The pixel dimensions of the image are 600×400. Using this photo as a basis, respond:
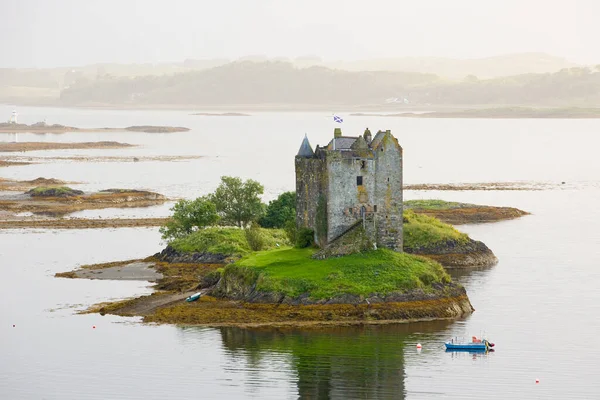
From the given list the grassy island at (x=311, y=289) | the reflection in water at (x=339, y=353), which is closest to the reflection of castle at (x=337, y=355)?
the reflection in water at (x=339, y=353)

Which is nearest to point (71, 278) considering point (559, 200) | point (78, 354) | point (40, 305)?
point (40, 305)

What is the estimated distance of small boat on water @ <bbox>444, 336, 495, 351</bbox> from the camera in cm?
7325

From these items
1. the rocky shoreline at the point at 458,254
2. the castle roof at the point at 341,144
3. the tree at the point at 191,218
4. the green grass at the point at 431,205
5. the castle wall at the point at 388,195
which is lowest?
the rocky shoreline at the point at 458,254

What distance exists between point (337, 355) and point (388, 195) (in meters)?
16.5

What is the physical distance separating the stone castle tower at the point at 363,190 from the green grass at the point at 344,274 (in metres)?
1.85

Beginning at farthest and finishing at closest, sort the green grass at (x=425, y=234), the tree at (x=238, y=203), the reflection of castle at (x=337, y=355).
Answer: the tree at (x=238, y=203), the green grass at (x=425, y=234), the reflection of castle at (x=337, y=355)

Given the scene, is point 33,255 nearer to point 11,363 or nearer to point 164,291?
point 164,291

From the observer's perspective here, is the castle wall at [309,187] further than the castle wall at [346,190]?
Yes

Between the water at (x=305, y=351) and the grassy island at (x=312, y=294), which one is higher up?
the grassy island at (x=312, y=294)

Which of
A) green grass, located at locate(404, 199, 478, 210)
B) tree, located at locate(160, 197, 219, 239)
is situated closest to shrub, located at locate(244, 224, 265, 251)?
tree, located at locate(160, 197, 219, 239)

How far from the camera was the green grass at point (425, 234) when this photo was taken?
106m

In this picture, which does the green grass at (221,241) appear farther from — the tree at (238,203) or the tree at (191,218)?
the tree at (238,203)

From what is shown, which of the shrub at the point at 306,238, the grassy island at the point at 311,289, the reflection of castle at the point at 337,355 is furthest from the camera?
the shrub at the point at 306,238

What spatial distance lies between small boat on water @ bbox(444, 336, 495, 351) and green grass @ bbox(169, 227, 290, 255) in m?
29.3
